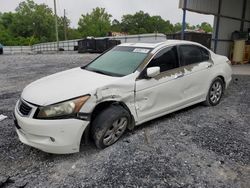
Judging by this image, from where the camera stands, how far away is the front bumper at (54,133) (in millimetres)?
3199

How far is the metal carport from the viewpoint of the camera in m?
12.6

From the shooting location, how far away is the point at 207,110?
529 centimetres

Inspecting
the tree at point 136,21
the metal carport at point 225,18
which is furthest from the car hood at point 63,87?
the tree at point 136,21

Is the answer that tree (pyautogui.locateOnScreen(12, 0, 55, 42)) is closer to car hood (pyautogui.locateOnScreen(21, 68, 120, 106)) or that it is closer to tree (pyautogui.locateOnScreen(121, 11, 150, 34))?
tree (pyautogui.locateOnScreen(121, 11, 150, 34))

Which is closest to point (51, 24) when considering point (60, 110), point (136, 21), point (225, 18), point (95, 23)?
point (95, 23)

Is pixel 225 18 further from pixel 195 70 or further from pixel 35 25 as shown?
pixel 35 25

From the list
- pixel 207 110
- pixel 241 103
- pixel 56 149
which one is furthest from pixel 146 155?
pixel 241 103

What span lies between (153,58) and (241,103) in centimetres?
282

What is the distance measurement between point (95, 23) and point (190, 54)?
6776 cm

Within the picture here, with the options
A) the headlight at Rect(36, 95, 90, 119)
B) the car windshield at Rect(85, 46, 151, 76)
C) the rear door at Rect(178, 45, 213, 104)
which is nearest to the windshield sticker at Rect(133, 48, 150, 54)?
the car windshield at Rect(85, 46, 151, 76)

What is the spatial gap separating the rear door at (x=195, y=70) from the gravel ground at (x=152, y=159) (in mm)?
522

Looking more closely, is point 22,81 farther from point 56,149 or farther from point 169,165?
point 169,165

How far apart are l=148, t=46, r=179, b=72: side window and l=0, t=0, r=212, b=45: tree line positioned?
202ft

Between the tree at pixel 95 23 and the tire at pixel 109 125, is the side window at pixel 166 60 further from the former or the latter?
the tree at pixel 95 23
